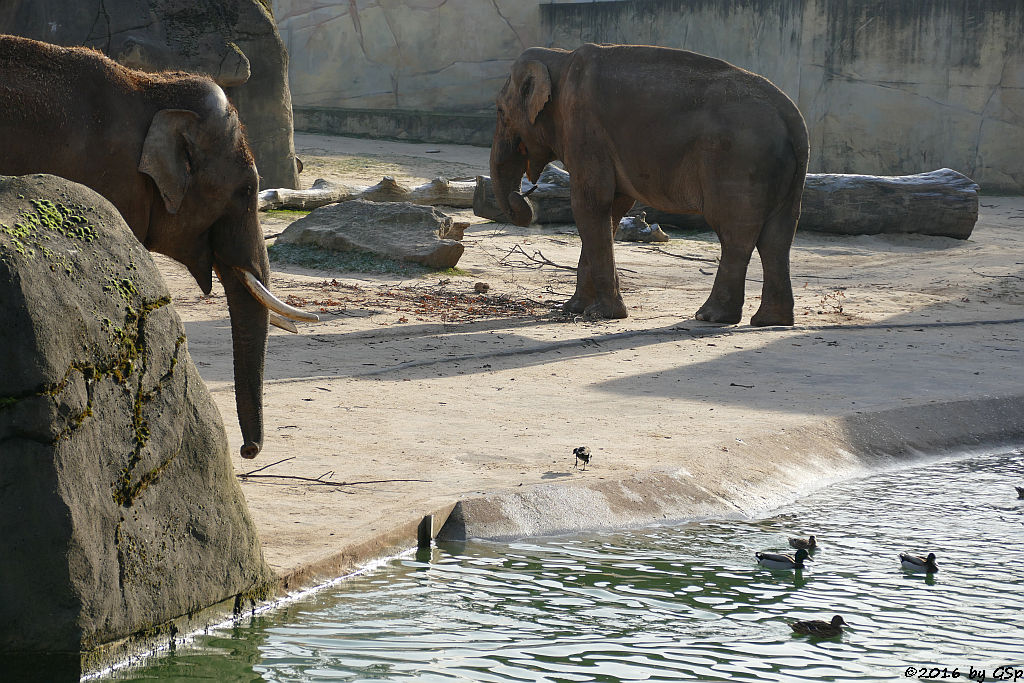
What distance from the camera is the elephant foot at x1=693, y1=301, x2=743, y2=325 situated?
982cm

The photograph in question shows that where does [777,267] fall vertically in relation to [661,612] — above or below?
above

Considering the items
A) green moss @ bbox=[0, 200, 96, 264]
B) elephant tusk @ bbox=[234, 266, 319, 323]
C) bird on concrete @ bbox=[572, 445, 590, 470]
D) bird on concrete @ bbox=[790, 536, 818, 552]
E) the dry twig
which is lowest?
the dry twig

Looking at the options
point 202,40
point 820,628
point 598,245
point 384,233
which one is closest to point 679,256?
point 384,233

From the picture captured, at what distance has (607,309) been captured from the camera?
10.1 metres

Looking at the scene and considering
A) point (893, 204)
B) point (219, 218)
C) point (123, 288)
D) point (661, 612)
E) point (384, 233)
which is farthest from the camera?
point (893, 204)

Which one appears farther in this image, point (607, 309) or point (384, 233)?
point (384, 233)

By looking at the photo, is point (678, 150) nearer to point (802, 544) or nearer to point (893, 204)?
point (802, 544)

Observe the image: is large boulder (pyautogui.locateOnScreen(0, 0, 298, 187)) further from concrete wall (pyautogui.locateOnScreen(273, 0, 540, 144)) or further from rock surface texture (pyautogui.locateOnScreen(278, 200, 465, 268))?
concrete wall (pyautogui.locateOnScreen(273, 0, 540, 144))

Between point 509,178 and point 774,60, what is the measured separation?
12415 mm

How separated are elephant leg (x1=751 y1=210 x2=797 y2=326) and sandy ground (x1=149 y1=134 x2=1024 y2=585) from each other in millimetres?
241

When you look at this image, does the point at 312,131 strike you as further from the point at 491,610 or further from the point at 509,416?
the point at 491,610

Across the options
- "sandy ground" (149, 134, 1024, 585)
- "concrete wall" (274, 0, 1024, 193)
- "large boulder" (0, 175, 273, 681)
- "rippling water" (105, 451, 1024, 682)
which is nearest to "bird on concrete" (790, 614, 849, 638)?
"rippling water" (105, 451, 1024, 682)

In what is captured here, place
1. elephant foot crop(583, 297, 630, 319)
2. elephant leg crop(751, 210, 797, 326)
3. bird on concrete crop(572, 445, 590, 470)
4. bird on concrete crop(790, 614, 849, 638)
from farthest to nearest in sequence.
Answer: elephant foot crop(583, 297, 630, 319)
elephant leg crop(751, 210, 797, 326)
bird on concrete crop(572, 445, 590, 470)
bird on concrete crop(790, 614, 849, 638)

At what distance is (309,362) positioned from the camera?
795 cm
